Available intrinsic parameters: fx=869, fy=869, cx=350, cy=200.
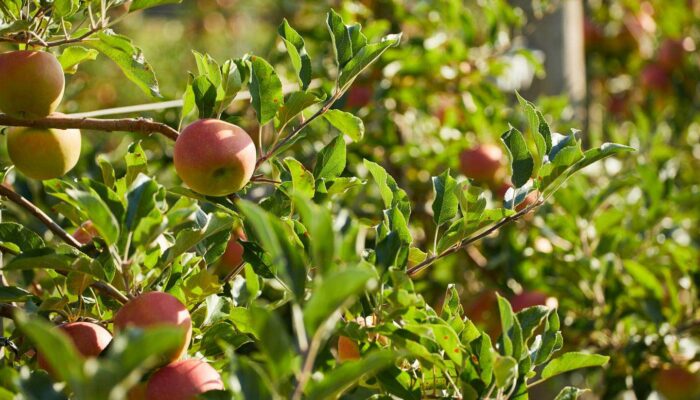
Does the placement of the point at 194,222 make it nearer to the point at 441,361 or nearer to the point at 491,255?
the point at 441,361

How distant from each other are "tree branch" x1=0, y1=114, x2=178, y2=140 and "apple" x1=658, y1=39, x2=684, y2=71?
186 centimetres

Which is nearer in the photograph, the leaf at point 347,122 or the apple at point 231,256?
the leaf at point 347,122

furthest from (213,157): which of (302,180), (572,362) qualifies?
(572,362)

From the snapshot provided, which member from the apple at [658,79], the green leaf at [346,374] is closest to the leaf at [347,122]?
the green leaf at [346,374]

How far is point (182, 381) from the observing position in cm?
63

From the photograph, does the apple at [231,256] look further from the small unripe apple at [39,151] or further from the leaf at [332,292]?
the leaf at [332,292]

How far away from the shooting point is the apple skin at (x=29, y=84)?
75 cm

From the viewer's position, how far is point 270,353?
0.49 meters

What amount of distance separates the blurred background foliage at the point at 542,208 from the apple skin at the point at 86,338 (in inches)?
11.1

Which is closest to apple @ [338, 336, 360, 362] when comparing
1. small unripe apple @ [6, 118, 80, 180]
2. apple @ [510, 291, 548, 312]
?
small unripe apple @ [6, 118, 80, 180]

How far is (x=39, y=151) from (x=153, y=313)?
0.82 ft

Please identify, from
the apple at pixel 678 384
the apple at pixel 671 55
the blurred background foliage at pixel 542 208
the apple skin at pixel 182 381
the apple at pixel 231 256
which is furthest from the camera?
the apple at pixel 671 55

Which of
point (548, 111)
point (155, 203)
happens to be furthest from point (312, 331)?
point (548, 111)

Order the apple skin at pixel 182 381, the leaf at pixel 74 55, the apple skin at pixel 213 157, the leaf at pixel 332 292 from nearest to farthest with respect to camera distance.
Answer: the leaf at pixel 332 292, the apple skin at pixel 182 381, the apple skin at pixel 213 157, the leaf at pixel 74 55
